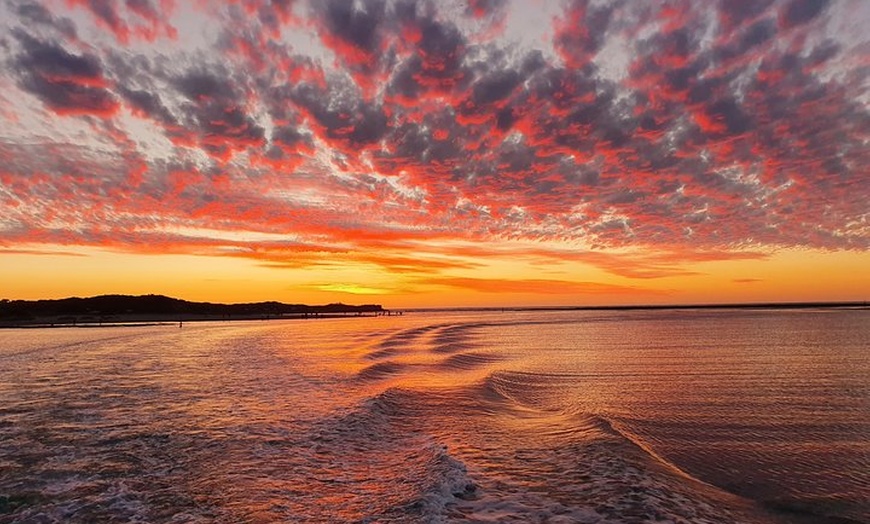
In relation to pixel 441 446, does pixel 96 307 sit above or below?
above

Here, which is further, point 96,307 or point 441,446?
point 96,307

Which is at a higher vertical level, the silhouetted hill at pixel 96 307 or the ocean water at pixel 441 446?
the silhouetted hill at pixel 96 307

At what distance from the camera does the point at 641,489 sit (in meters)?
9.88

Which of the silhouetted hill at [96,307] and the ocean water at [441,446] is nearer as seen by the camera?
the ocean water at [441,446]

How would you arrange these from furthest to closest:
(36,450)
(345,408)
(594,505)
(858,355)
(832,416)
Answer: (858,355), (345,408), (832,416), (36,450), (594,505)

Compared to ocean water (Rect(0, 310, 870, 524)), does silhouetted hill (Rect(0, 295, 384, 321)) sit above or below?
above

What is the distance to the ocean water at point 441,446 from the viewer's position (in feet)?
30.2

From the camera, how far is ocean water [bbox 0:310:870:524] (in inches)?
362

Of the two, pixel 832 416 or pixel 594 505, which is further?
pixel 832 416

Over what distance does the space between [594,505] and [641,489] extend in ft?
4.60

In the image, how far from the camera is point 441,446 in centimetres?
1315

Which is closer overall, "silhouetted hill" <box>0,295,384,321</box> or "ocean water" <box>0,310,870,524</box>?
"ocean water" <box>0,310,870,524</box>

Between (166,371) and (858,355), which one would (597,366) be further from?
(166,371)

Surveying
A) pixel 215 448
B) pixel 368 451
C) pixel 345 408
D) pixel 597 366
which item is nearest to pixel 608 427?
pixel 368 451
